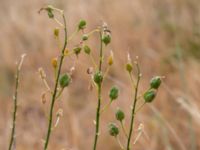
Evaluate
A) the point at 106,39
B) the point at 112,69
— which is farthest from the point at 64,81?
the point at 112,69

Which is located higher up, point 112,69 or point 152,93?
point 112,69

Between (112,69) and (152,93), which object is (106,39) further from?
(112,69)

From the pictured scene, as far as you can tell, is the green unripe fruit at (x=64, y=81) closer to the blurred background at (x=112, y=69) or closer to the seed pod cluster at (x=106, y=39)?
the seed pod cluster at (x=106, y=39)

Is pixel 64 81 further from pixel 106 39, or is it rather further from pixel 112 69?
pixel 112 69

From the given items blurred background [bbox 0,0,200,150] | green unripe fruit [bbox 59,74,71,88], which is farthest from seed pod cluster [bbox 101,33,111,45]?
blurred background [bbox 0,0,200,150]

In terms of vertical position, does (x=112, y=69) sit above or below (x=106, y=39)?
above

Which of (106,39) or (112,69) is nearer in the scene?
(106,39)

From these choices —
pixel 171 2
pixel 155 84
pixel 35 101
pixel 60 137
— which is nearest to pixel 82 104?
pixel 35 101

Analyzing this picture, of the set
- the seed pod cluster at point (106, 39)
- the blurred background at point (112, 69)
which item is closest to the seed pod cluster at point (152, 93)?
the seed pod cluster at point (106, 39)

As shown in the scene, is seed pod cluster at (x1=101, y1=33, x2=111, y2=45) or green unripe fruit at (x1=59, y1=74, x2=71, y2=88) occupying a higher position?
seed pod cluster at (x1=101, y1=33, x2=111, y2=45)

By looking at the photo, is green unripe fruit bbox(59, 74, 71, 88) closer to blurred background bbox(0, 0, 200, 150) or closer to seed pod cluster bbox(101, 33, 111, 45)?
seed pod cluster bbox(101, 33, 111, 45)
